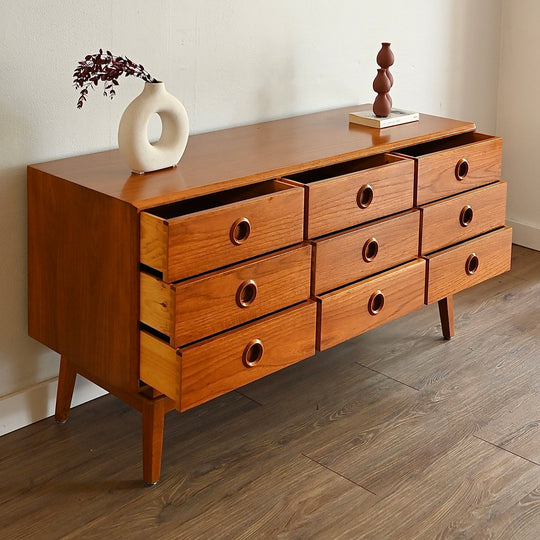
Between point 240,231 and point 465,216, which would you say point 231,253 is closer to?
point 240,231

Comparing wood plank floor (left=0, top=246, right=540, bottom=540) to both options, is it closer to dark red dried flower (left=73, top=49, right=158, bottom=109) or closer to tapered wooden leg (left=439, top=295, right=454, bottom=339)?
tapered wooden leg (left=439, top=295, right=454, bottom=339)

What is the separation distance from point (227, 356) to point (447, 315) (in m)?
0.95

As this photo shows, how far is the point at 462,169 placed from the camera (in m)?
2.30

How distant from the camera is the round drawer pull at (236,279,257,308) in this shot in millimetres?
1786

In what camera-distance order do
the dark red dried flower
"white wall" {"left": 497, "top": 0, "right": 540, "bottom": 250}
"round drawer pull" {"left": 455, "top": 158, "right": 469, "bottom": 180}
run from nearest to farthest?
the dark red dried flower, "round drawer pull" {"left": 455, "top": 158, "right": 469, "bottom": 180}, "white wall" {"left": 497, "top": 0, "right": 540, "bottom": 250}

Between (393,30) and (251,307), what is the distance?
51.4 inches

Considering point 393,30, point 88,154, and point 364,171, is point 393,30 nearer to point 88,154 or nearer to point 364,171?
point 364,171

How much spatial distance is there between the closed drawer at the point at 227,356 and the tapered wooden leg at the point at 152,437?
0.23ft

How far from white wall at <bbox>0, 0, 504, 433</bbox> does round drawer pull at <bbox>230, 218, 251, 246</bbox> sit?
19.0 inches

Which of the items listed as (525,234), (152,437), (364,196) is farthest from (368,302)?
(525,234)

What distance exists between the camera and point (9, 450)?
1.97 m

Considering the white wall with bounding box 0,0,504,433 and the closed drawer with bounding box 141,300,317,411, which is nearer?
the closed drawer with bounding box 141,300,317,411

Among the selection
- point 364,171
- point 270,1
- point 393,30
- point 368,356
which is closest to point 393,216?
point 364,171

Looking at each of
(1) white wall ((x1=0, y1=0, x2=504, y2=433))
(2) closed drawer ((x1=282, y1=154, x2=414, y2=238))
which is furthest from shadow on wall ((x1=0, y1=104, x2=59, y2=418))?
(2) closed drawer ((x1=282, y1=154, x2=414, y2=238))
